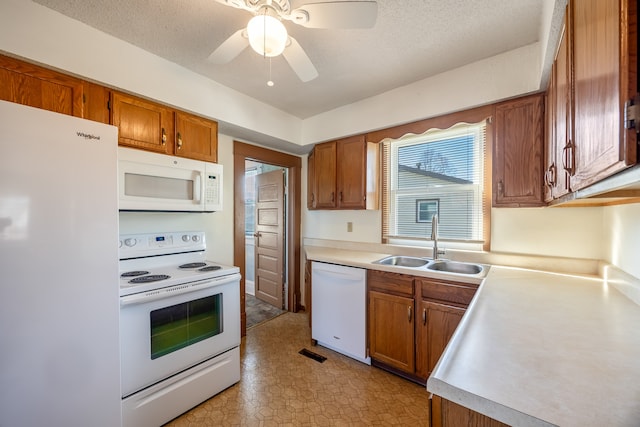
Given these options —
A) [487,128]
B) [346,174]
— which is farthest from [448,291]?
[346,174]

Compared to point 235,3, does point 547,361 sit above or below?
below

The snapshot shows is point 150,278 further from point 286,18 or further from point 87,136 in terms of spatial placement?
point 286,18

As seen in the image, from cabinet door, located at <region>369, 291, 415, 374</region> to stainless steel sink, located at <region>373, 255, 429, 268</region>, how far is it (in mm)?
352

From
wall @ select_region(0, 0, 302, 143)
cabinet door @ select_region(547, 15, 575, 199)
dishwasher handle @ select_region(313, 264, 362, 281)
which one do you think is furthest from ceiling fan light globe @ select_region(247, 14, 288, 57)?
dishwasher handle @ select_region(313, 264, 362, 281)

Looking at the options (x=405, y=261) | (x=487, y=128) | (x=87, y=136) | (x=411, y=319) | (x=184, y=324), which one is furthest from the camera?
(x=405, y=261)

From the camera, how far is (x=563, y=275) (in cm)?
174

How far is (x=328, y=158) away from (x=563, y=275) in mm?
2210

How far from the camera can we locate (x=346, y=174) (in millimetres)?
2783

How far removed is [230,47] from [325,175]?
5.66 ft

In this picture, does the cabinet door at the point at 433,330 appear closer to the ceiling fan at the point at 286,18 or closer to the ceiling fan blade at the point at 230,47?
the ceiling fan at the point at 286,18

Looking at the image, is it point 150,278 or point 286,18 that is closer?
point 286,18

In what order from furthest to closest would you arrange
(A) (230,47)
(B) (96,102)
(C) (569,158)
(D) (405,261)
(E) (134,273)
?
(D) (405,261), (E) (134,273), (B) (96,102), (A) (230,47), (C) (569,158)

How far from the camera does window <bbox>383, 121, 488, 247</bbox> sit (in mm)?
2299

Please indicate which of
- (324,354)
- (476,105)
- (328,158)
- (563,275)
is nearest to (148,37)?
(328,158)
